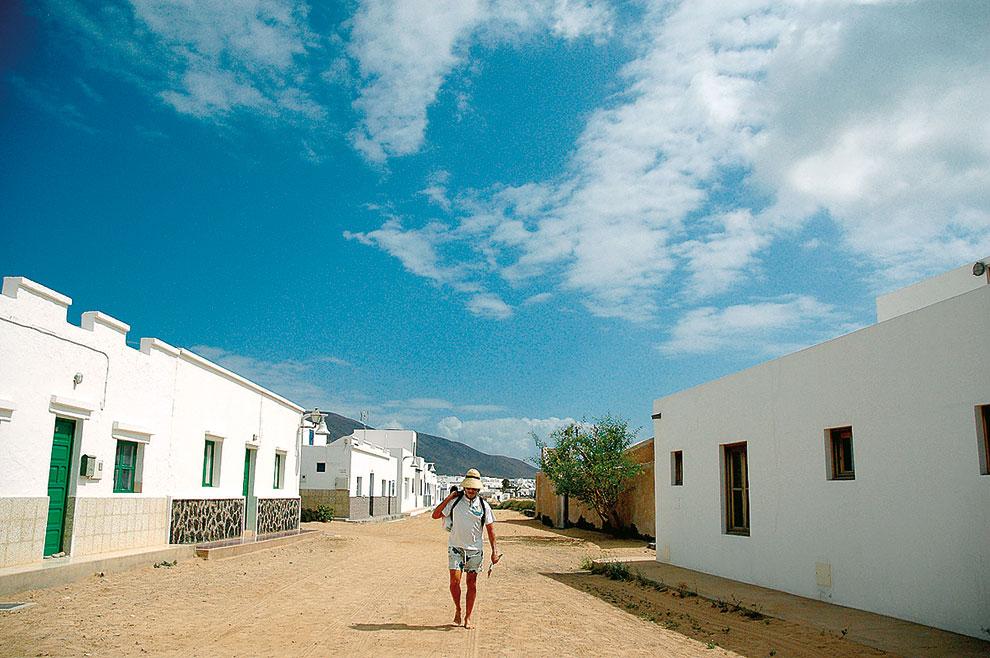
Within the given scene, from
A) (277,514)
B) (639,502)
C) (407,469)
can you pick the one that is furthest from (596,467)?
(407,469)

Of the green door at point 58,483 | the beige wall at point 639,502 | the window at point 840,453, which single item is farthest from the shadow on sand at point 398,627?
the beige wall at point 639,502

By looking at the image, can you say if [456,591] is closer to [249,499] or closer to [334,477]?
[249,499]

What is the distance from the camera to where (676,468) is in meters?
15.9

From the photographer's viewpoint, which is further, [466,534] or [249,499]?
[249,499]

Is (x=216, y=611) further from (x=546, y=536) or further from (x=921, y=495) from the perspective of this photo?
(x=546, y=536)

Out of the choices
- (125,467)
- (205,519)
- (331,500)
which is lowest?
(331,500)

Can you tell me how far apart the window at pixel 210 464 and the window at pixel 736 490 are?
1160cm

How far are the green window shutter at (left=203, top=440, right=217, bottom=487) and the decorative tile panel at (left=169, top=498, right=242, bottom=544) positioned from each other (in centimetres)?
48

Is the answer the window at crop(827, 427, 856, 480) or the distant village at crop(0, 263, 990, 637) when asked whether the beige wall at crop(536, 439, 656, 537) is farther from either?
the window at crop(827, 427, 856, 480)

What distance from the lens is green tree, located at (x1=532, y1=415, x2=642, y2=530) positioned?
24.3 metres

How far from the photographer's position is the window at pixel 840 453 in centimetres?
1010

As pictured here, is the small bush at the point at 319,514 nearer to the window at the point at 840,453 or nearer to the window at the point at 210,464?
the window at the point at 210,464

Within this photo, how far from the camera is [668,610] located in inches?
408

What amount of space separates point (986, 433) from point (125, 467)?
13.6 metres
